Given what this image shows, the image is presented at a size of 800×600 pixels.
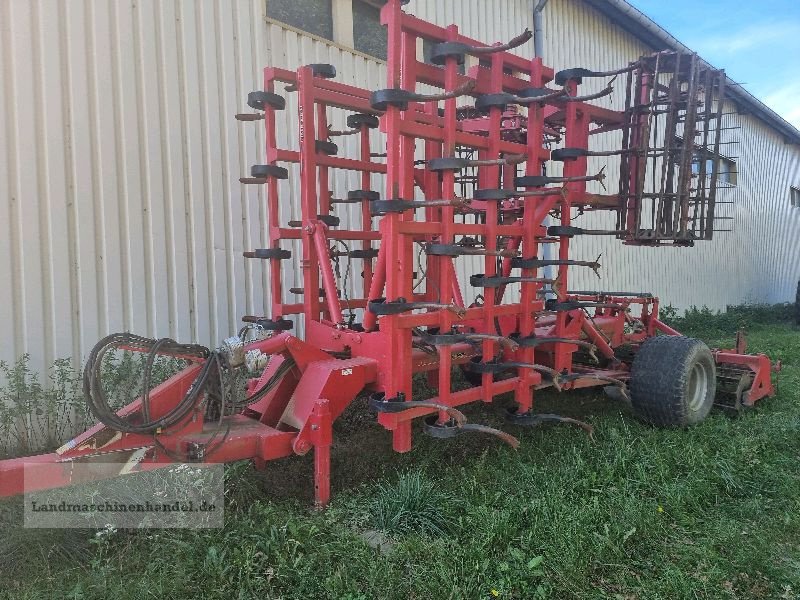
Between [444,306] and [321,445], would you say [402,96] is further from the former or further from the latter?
[321,445]

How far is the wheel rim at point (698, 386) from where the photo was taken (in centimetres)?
487

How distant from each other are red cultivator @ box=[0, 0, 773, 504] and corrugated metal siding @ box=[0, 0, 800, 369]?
901 mm

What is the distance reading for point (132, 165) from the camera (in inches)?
195

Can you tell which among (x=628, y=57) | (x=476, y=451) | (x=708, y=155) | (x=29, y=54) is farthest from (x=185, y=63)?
(x=628, y=57)

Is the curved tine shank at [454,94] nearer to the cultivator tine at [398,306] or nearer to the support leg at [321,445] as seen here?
the cultivator tine at [398,306]

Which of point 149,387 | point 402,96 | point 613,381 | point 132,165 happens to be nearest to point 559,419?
point 613,381

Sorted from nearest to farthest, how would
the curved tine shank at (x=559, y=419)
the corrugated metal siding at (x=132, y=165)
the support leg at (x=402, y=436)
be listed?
the support leg at (x=402, y=436) → the curved tine shank at (x=559, y=419) → the corrugated metal siding at (x=132, y=165)

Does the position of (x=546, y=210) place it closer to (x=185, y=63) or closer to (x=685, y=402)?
(x=685, y=402)

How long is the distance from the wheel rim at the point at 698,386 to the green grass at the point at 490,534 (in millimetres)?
621

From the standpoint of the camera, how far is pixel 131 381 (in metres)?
4.70

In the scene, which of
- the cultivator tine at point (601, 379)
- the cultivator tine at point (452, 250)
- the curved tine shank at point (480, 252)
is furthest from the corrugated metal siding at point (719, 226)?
the cultivator tine at point (452, 250)

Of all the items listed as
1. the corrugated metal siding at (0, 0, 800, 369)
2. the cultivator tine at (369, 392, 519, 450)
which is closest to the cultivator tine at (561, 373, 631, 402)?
the cultivator tine at (369, 392, 519, 450)

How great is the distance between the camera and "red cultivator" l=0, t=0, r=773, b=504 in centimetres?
315

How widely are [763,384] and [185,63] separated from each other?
5.96 m
